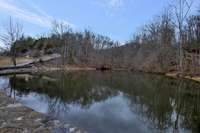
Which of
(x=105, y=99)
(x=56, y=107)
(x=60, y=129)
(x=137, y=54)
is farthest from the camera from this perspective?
(x=137, y=54)

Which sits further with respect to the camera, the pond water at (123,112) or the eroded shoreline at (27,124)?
the pond water at (123,112)

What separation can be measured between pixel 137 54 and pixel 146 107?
114 ft

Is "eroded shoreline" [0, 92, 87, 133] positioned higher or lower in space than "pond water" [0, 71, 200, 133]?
higher

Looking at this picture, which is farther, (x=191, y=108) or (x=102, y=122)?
(x=191, y=108)

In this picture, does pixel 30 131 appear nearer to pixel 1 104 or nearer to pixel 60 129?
pixel 60 129

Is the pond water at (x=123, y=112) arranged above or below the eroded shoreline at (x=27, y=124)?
below

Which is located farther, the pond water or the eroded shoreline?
the pond water

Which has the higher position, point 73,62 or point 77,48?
point 77,48

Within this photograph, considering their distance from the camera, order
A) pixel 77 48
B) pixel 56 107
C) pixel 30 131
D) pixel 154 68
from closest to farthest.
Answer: pixel 30 131 < pixel 56 107 < pixel 154 68 < pixel 77 48

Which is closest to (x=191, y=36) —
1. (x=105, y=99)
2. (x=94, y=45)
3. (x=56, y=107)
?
(x=94, y=45)

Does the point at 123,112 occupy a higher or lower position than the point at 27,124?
lower

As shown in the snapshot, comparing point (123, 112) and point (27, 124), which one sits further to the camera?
point (123, 112)

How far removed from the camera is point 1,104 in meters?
9.35

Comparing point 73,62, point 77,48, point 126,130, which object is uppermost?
point 77,48
